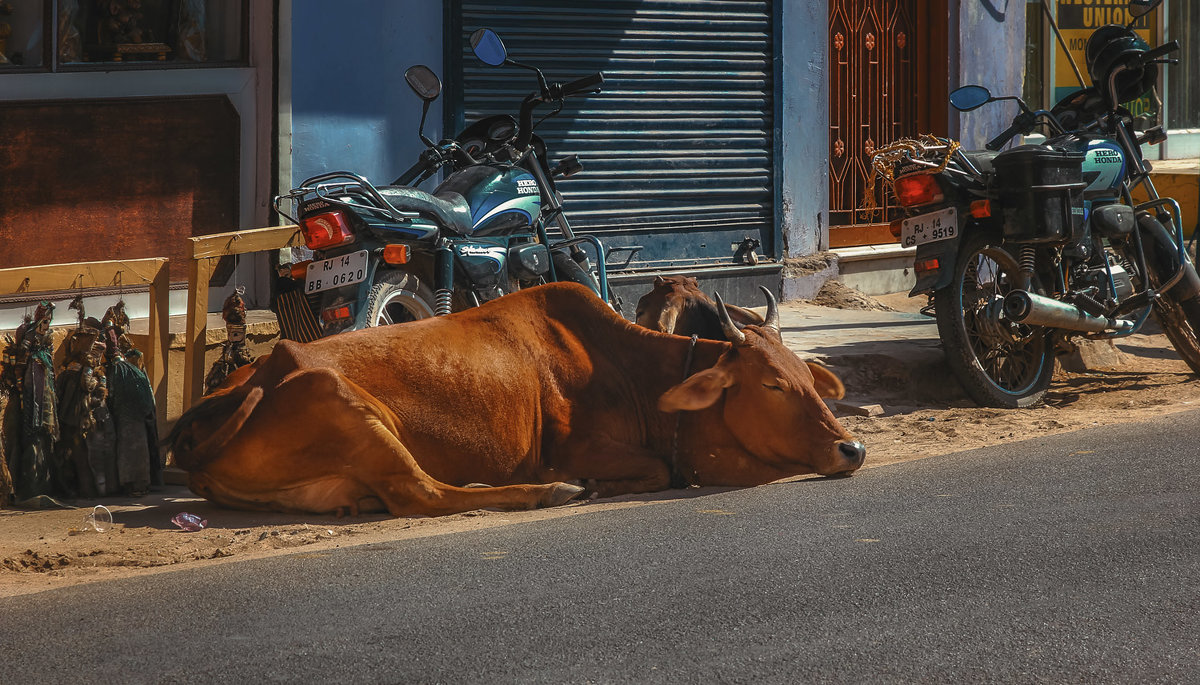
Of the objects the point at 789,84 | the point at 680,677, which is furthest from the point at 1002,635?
the point at 789,84

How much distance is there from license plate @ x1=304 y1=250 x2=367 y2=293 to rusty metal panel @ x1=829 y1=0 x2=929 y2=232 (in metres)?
6.67

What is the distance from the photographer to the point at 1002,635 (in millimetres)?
3803

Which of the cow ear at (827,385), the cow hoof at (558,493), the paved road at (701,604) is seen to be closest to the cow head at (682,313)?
the cow ear at (827,385)

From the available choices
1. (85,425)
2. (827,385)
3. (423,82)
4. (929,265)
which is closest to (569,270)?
(423,82)

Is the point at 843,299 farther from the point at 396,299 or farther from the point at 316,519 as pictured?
the point at 316,519

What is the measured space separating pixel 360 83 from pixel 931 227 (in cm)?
395

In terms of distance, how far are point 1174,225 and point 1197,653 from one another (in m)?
5.76

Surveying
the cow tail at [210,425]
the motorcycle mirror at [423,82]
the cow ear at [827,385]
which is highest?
the motorcycle mirror at [423,82]

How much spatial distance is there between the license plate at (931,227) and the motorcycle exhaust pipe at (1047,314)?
20.1 inches

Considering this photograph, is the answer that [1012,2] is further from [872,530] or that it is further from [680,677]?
[680,677]

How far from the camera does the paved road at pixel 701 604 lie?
3.59m

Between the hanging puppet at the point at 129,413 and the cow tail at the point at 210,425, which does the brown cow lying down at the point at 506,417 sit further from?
the hanging puppet at the point at 129,413

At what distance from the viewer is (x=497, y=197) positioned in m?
7.48

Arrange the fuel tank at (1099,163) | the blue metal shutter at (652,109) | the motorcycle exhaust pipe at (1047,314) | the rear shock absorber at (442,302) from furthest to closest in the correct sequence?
the blue metal shutter at (652,109)
the fuel tank at (1099,163)
the motorcycle exhaust pipe at (1047,314)
the rear shock absorber at (442,302)
